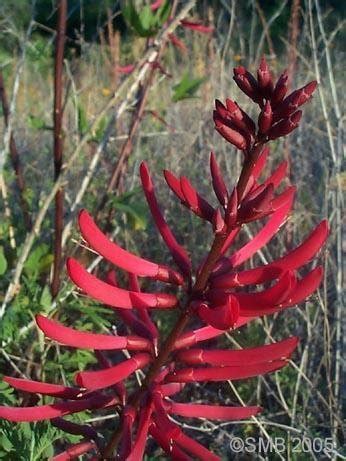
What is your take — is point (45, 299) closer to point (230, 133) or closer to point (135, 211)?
point (135, 211)

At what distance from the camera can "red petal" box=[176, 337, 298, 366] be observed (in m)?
0.81

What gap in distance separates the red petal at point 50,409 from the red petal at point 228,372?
114 millimetres

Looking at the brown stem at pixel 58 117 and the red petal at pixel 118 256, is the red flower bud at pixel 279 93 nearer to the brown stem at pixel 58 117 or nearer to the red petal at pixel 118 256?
the red petal at pixel 118 256

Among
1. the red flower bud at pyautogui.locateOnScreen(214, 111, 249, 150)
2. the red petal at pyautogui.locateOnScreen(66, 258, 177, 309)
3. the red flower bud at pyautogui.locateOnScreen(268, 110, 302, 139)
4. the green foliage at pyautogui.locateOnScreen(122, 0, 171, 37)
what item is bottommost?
the red petal at pyautogui.locateOnScreen(66, 258, 177, 309)

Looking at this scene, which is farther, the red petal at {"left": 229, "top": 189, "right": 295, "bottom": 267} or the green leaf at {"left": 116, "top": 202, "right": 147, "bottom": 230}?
the green leaf at {"left": 116, "top": 202, "right": 147, "bottom": 230}

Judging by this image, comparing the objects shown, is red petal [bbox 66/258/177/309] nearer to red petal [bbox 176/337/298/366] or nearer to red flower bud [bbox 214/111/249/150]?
red petal [bbox 176/337/298/366]

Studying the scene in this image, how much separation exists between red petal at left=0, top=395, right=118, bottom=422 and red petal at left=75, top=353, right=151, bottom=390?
77mm

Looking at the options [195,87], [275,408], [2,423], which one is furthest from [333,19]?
[2,423]

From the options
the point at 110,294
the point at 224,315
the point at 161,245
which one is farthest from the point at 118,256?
the point at 161,245

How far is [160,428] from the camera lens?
34.4 inches

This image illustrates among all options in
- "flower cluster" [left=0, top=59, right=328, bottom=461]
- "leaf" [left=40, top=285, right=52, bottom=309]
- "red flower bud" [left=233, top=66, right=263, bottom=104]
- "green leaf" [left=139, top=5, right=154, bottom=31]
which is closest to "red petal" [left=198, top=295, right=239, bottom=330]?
"flower cluster" [left=0, top=59, right=328, bottom=461]

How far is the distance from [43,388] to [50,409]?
0.03m

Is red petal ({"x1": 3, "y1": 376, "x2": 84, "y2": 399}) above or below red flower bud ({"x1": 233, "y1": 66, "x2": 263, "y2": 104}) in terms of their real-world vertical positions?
below

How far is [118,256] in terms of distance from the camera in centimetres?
87
